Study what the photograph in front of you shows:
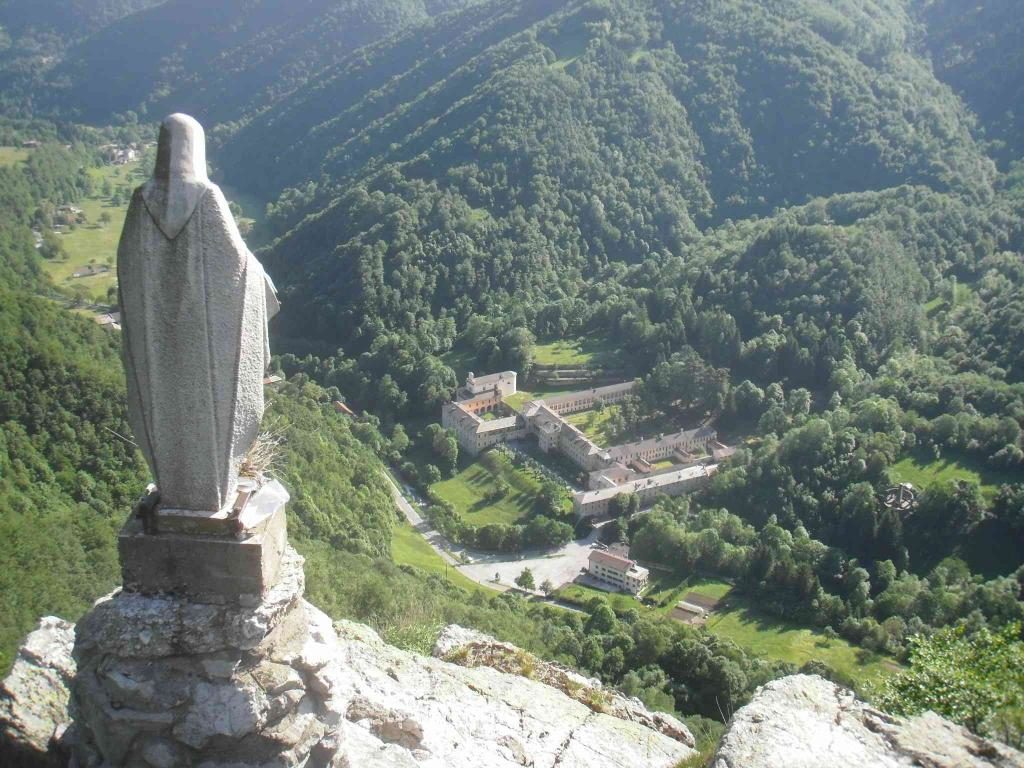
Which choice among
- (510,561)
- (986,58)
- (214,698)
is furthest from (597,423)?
(986,58)

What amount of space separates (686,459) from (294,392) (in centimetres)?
2542

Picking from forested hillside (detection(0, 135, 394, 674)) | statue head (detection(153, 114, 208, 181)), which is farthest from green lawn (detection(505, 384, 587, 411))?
statue head (detection(153, 114, 208, 181))

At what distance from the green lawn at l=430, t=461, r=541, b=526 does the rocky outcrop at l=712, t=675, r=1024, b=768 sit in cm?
3913

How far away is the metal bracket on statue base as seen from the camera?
9898mm

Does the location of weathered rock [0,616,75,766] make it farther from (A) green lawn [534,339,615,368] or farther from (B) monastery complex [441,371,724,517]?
(A) green lawn [534,339,615,368]

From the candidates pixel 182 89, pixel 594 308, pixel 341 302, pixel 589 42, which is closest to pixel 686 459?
pixel 594 308

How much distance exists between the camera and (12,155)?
12369 centimetres

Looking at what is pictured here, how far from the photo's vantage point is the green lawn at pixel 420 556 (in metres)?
42.6

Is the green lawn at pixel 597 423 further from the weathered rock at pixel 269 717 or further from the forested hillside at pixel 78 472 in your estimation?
the weathered rock at pixel 269 717

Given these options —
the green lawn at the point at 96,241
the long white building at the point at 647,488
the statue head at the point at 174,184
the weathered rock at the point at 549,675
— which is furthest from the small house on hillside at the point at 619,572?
the green lawn at the point at 96,241

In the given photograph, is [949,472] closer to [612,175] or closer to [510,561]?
[510,561]

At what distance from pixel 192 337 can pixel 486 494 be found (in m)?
45.3

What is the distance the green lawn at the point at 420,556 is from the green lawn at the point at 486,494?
4400mm

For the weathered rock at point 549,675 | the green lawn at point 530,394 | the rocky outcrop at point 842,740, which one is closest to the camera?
the rocky outcrop at point 842,740
